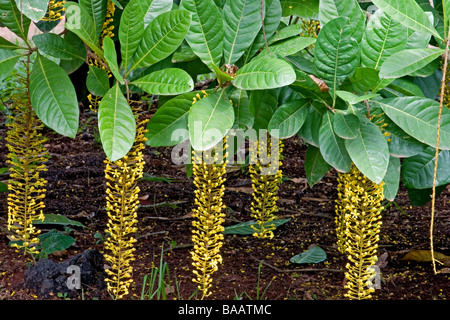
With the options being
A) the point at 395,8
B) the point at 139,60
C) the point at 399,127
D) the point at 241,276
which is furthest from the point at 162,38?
the point at 241,276

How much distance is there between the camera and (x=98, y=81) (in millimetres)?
1653

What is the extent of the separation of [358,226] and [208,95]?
67 cm

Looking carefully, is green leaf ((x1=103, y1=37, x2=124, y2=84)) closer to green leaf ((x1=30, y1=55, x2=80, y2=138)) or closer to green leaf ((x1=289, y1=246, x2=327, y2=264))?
green leaf ((x1=30, y1=55, x2=80, y2=138))

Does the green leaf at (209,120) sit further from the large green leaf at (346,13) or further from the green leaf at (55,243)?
the green leaf at (55,243)

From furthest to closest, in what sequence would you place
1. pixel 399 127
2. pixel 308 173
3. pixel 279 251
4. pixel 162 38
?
pixel 279 251
pixel 308 173
pixel 399 127
pixel 162 38

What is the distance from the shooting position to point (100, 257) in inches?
88.0

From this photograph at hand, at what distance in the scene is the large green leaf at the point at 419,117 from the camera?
1.48 metres

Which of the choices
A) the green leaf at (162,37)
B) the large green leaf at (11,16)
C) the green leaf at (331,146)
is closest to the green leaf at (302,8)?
the green leaf at (331,146)

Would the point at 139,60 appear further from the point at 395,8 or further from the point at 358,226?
the point at 358,226

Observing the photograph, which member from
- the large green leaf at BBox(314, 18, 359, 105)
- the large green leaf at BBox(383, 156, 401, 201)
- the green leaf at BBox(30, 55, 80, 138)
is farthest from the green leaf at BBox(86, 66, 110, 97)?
the large green leaf at BBox(383, 156, 401, 201)

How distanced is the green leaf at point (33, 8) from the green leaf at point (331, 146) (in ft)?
2.90

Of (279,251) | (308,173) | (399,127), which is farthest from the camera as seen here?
(279,251)

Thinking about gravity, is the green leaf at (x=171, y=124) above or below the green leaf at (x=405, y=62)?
below

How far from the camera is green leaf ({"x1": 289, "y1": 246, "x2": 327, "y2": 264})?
2502 millimetres
